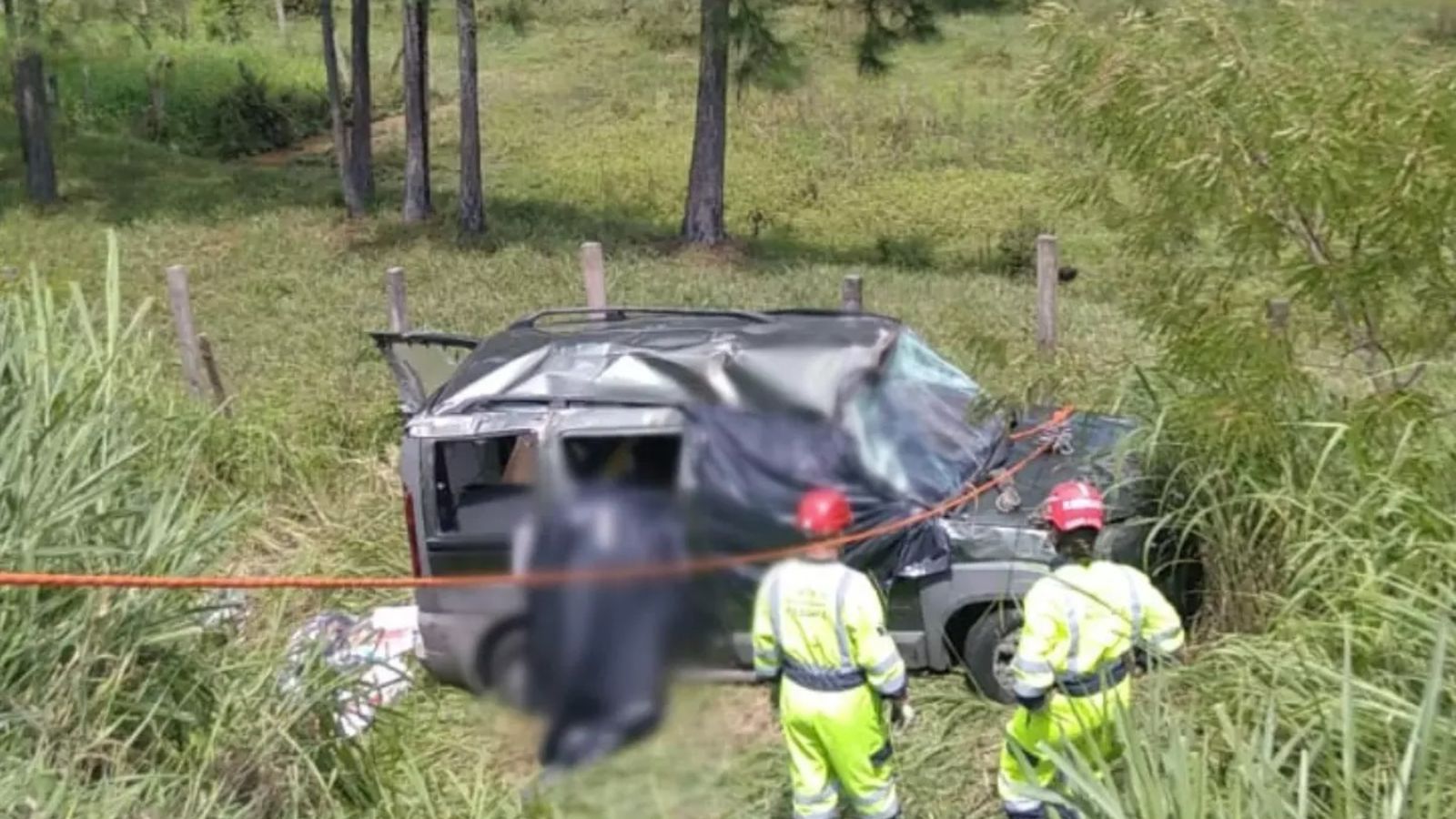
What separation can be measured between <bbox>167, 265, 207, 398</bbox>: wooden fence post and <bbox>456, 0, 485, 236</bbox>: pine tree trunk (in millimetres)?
9810

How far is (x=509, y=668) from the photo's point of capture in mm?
6582

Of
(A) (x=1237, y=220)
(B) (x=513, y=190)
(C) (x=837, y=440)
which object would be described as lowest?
(B) (x=513, y=190)

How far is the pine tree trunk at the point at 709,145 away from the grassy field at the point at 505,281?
2.04 ft

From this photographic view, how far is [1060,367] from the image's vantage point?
23.5 feet

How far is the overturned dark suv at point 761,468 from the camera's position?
20.8 feet

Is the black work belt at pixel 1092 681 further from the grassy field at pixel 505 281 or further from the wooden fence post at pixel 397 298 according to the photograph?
the wooden fence post at pixel 397 298

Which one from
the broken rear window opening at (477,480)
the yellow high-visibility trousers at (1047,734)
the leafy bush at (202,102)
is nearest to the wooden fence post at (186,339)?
the broken rear window opening at (477,480)

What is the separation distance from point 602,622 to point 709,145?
14.2m

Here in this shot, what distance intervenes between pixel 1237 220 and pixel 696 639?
9.14ft

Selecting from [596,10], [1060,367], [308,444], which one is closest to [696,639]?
[1060,367]

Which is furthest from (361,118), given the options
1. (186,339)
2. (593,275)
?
(593,275)

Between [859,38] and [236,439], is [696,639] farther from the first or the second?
[859,38]

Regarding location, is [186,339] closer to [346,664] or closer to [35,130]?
[346,664]

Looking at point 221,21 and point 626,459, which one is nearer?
point 626,459
